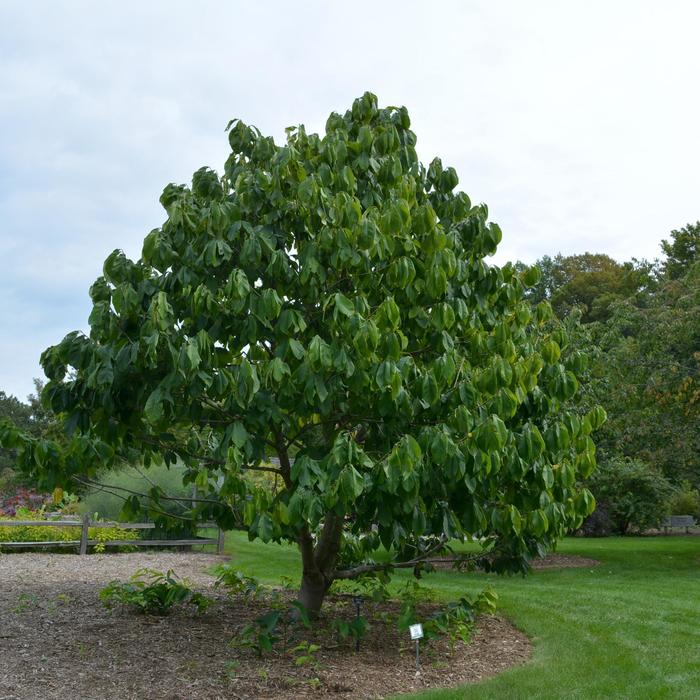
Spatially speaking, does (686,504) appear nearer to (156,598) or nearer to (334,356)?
(156,598)

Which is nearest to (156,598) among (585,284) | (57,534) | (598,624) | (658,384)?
(598,624)

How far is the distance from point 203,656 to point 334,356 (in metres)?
3.07

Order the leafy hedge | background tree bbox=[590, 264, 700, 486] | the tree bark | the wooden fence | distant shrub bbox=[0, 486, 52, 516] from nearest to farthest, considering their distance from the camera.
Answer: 1. the tree bark
2. background tree bbox=[590, 264, 700, 486]
3. the wooden fence
4. the leafy hedge
5. distant shrub bbox=[0, 486, 52, 516]

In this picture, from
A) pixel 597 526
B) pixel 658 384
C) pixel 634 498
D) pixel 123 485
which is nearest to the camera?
pixel 658 384

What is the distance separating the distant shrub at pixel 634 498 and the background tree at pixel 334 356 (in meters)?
15.6

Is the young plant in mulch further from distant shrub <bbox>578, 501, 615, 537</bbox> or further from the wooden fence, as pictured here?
distant shrub <bbox>578, 501, 615, 537</bbox>

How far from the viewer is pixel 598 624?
8.73m

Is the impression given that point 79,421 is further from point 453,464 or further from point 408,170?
point 408,170

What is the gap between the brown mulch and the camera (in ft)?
19.8

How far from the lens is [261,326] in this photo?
6.12 meters

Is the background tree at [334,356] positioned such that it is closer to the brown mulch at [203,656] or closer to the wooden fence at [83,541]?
the brown mulch at [203,656]

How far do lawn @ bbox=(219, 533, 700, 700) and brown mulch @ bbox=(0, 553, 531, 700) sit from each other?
440 millimetres

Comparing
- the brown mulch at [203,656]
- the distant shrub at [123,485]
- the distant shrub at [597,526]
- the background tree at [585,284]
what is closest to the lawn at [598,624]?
the brown mulch at [203,656]

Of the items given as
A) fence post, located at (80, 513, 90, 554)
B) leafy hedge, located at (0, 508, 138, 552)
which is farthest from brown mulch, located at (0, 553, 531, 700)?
leafy hedge, located at (0, 508, 138, 552)
